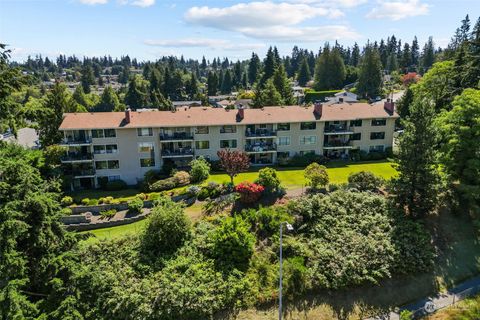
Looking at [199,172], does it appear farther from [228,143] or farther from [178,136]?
[228,143]

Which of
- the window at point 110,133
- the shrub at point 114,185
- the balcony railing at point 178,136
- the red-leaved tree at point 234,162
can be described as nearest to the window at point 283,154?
the red-leaved tree at point 234,162

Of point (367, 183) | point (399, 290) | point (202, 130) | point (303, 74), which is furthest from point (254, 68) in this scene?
point (399, 290)

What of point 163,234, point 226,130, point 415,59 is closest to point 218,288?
point 163,234

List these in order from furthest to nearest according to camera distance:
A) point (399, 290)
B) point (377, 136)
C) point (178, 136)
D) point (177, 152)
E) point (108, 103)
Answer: point (108, 103), point (377, 136), point (177, 152), point (178, 136), point (399, 290)

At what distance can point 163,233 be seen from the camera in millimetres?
31172

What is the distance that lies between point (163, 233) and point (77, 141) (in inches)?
1008

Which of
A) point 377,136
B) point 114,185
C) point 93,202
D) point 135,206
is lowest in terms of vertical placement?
point 93,202

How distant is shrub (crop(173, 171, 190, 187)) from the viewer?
4656 centimetres

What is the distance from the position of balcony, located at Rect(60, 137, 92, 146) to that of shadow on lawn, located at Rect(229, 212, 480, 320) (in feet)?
113

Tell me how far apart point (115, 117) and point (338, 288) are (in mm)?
37947

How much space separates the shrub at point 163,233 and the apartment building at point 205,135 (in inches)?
811

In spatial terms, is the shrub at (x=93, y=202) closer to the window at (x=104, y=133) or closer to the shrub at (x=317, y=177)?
the window at (x=104, y=133)

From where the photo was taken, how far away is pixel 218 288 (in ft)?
90.1

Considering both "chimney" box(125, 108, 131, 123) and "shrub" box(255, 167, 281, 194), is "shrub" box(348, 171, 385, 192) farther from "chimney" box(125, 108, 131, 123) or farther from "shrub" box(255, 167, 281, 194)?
"chimney" box(125, 108, 131, 123)
